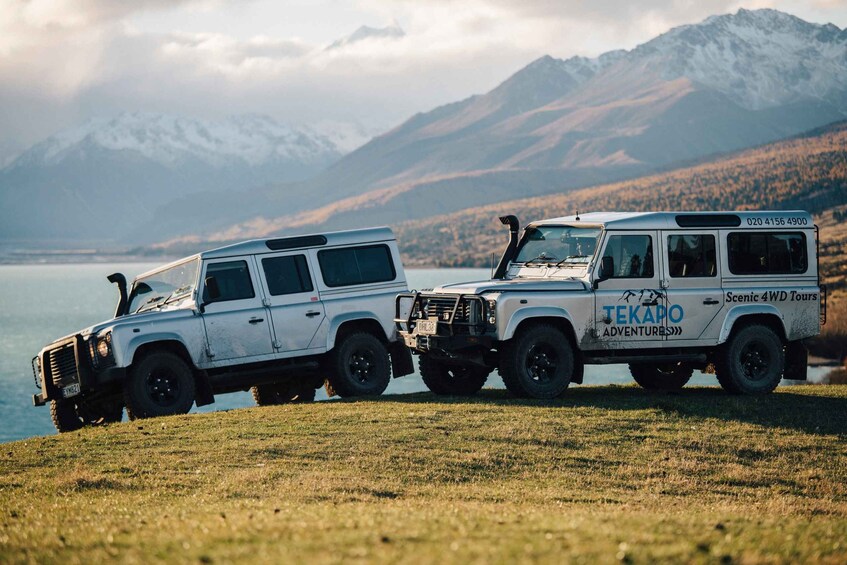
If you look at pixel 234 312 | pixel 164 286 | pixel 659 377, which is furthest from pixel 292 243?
pixel 659 377

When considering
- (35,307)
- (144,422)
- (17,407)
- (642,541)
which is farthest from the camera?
(35,307)

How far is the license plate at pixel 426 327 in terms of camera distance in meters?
17.3

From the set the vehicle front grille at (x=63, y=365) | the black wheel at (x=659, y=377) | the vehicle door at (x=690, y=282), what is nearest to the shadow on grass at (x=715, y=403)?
the vehicle door at (x=690, y=282)

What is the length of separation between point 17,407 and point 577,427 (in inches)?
1622

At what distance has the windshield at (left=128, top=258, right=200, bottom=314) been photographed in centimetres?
1847

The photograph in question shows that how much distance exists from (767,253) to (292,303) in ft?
25.7

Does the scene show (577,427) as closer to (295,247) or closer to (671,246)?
(671,246)

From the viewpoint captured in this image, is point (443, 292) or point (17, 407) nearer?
point (443, 292)

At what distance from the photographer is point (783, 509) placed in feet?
40.2

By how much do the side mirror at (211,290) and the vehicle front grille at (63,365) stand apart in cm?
217

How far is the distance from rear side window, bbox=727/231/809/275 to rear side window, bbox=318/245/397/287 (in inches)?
225

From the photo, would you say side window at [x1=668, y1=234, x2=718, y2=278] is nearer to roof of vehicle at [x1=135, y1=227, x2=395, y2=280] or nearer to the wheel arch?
the wheel arch

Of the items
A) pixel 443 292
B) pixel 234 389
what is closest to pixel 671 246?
pixel 443 292

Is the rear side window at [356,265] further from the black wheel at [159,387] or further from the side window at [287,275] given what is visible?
the black wheel at [159,387]
